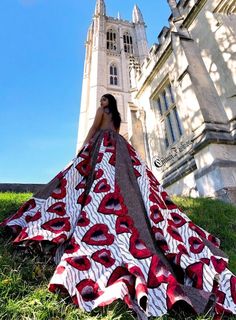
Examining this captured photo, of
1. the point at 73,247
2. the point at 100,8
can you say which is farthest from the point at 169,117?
the point at 100,8

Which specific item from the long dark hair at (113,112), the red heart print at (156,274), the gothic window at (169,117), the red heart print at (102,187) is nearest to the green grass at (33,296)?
the red heart print at (156,274)

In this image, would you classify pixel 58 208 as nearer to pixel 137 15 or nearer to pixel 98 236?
pixel 98 236

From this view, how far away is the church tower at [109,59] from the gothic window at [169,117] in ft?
44.5

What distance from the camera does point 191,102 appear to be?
22.0 ft

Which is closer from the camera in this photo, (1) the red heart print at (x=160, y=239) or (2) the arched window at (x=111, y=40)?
(1) the red heart print at (x=160, y=239)

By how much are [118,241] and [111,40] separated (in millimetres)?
39719

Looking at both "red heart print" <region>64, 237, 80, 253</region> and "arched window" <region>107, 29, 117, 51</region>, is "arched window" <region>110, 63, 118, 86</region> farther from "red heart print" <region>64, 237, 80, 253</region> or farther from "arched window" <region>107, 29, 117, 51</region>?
"red heart print" <region>64, 237, 80, 253</region>

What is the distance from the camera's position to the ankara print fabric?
1440mm

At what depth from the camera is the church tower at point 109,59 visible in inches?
1056

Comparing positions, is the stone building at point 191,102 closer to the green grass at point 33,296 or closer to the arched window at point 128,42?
the green grass at point 33,296

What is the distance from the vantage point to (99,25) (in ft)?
111

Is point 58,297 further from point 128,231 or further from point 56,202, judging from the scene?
point 56,202

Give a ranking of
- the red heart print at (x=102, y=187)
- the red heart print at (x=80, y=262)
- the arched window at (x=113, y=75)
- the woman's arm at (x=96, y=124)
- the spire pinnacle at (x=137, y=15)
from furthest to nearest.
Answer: the spire pinnacle at (x=137, y=15) < the arched window at (x=113, y=75) < the woman's arm at (x=96, y=124) < the red heart print at (x=102, y=187) < the red heart print at (x=80, y=262)

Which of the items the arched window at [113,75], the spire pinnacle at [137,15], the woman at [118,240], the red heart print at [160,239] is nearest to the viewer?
the woman at [118,240]
